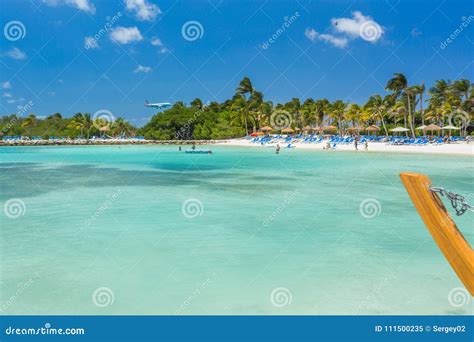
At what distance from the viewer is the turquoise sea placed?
6621mm

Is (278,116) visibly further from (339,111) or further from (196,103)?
(196,103)

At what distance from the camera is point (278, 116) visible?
261 feet

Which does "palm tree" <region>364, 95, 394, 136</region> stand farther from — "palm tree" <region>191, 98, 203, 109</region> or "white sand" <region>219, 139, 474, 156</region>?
"palm tree" <region>191, 98, 203, 109</region>

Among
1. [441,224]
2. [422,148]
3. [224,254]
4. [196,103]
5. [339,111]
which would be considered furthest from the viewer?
[196,103]

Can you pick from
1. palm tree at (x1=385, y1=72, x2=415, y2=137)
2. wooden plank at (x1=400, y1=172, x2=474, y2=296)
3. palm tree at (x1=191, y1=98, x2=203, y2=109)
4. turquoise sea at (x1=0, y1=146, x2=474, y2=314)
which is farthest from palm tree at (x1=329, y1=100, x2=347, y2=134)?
wooden plank at (x1=400, y1=172, x2=474, y2=296)

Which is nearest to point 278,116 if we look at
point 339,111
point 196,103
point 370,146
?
point 339,111

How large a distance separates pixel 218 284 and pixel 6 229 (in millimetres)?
7076

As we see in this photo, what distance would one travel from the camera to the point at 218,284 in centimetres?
739

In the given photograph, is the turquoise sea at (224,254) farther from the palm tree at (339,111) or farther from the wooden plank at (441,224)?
the palm tree at (339,111)

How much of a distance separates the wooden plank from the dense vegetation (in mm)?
48433

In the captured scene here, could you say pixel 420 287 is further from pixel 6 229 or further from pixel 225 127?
pixel 225 127

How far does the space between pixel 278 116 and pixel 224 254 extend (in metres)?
71.8

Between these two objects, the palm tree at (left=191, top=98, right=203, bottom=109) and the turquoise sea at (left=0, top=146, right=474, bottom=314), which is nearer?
the turquoise sea at (left=0, top=146, right=474, bottom=314)
